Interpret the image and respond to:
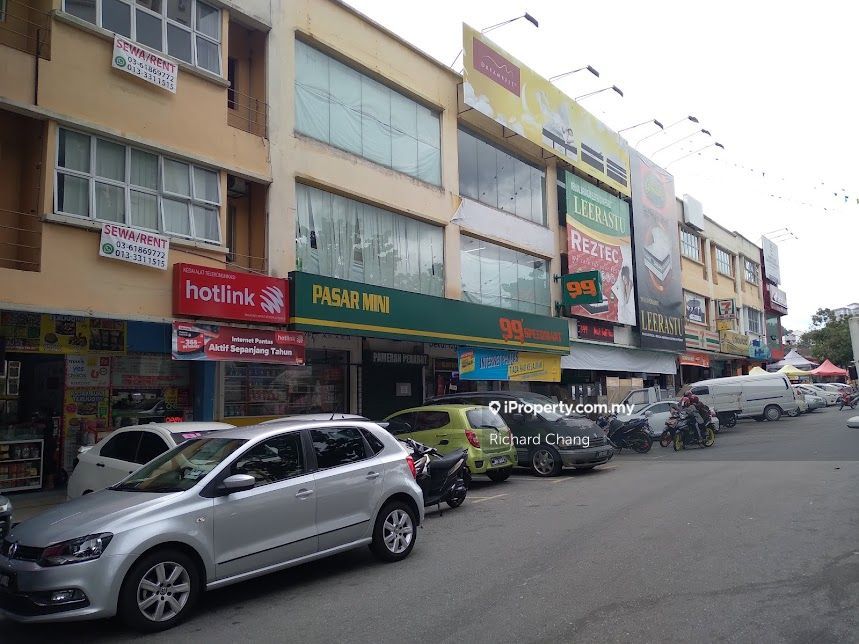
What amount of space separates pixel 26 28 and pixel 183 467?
9.07 meters

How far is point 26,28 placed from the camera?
445 inches

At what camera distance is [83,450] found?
10219 millimetres

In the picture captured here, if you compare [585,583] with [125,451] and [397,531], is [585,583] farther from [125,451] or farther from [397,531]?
[125,451]

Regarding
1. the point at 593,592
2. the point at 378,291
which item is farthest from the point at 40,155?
the point at 593,592

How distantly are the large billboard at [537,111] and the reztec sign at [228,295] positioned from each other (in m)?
9.28

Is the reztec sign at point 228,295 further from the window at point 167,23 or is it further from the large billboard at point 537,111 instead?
the large billboard at point 537,111

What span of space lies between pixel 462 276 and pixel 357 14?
7.64m

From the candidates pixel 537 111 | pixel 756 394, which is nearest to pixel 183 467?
pixel 537 111

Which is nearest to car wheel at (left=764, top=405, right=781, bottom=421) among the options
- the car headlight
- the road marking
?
the road marking

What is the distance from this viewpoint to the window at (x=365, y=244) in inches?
613

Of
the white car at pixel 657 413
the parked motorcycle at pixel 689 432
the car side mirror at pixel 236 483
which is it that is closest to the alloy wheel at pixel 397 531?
the car side mirror at pixel 236 483

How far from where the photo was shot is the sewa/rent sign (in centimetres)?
1173

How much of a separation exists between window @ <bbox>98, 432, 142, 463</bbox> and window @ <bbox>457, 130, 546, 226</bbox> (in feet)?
44.0

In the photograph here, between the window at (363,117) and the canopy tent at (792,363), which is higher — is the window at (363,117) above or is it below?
above
